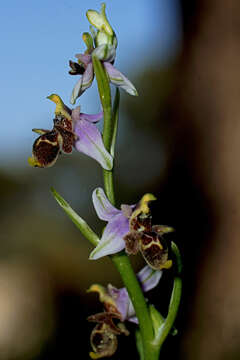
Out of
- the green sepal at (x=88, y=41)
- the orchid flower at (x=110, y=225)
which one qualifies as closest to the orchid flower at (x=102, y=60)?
the green sepal at (x=88, y=41)

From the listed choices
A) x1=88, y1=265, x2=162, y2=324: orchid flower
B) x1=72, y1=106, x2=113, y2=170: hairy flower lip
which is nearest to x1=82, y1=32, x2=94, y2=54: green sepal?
x1=72, y1=106, x2=113, y2=170: hairy flower lip

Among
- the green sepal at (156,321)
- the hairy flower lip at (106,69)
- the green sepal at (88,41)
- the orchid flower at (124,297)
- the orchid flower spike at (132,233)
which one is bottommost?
the green sepal at (156,321)

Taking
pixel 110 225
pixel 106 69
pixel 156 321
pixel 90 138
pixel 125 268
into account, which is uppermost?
pixel 106 69

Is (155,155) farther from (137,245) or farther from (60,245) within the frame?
(137,245)

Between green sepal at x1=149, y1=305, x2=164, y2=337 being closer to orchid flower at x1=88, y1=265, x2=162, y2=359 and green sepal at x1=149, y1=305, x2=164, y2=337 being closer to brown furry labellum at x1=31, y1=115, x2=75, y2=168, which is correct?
orchid flower at x1=88, y1=265, x2=162, y2=359

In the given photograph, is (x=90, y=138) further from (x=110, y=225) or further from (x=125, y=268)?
(x=125, y=268)

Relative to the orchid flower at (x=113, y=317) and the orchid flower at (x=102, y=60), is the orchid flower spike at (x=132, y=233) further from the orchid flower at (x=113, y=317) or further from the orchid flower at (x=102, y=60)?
the orchid flower at (x=102, y=60)

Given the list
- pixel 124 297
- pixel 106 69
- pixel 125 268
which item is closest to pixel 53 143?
pixel 106 69
